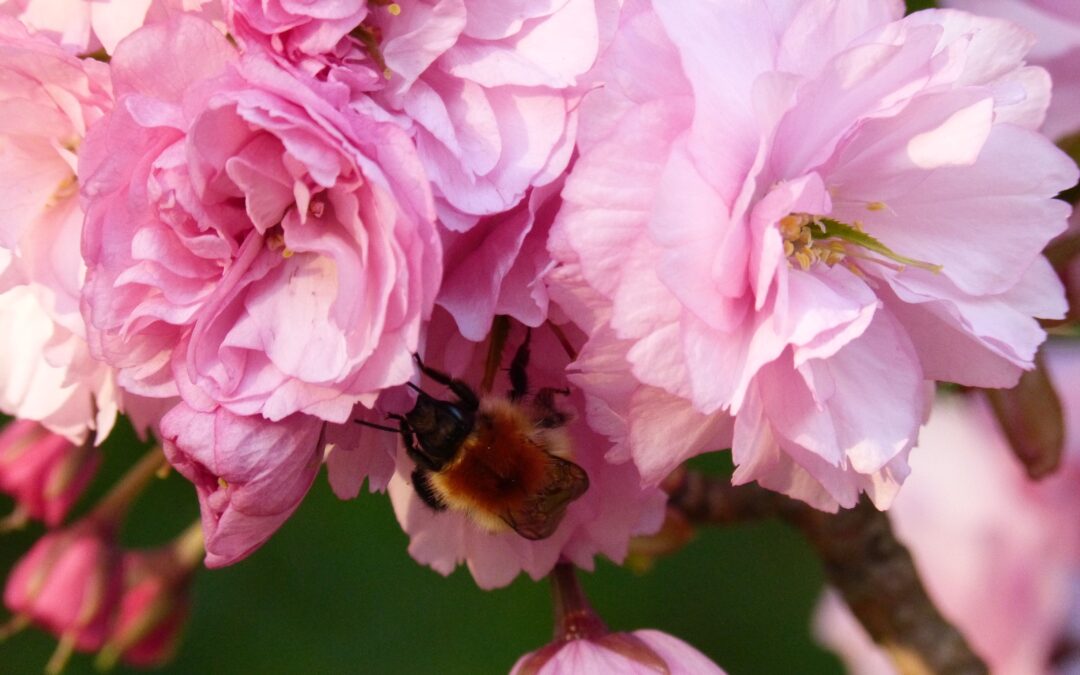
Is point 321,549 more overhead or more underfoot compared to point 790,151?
more underfoot

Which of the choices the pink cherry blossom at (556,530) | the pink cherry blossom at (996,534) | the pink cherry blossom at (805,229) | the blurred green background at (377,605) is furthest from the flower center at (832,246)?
the blurred green background at (377,605)

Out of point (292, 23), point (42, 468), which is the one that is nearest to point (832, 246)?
point (292, 23)

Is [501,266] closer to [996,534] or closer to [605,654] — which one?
[605,654]

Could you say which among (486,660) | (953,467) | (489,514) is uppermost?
(489,514)

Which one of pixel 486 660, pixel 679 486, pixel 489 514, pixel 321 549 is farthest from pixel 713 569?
pixel 489 514

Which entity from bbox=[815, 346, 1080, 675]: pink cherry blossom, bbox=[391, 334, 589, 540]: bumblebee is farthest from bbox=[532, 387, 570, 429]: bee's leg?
bbox=[815, 346, 1080, 675]: pink cherry blossom

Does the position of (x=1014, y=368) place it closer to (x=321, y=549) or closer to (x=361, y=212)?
(x=361, y=212)

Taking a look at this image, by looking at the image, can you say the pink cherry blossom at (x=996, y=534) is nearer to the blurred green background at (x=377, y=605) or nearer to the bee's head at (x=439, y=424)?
the blurred green background at (x=377, y=605)
